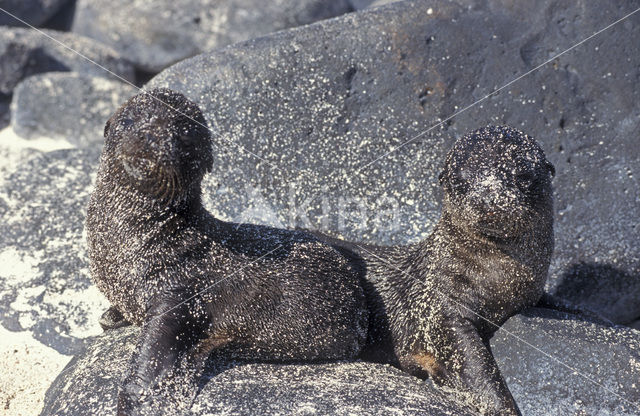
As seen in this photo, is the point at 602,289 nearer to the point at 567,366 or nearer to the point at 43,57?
the point at 567,366

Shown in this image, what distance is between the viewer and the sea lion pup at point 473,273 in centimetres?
423

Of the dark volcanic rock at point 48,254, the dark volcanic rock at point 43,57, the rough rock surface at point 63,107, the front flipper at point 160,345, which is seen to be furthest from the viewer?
the dark volcanic rock at point 43,57

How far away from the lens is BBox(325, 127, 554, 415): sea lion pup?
13.9 ft

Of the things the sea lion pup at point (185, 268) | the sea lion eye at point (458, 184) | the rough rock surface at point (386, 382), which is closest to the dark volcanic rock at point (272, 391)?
the rough rock surface at point (386, 382)

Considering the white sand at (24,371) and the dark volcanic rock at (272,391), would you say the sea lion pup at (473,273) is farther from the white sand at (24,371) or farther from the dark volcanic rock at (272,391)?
the white sand at (24,371)

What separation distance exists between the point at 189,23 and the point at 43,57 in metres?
2.23

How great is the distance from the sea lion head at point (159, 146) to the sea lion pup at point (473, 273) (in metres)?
1.48

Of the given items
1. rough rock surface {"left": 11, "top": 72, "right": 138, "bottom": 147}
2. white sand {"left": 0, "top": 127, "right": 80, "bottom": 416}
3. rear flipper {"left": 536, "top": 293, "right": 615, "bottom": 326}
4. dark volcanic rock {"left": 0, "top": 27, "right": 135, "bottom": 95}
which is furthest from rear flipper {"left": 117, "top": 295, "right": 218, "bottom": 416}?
dark volcanic rock {"left": 0, "top": 27, "right": 135, "bottom": 95}

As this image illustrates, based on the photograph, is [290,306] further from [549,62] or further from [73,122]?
[73,122]

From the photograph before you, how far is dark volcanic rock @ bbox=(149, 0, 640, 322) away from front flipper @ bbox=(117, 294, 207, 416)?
2.03m

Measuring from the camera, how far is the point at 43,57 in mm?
10320

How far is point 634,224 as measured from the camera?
625 cm

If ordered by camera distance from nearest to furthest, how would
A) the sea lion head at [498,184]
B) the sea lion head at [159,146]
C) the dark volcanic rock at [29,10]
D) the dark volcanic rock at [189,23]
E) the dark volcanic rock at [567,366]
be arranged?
the sea lion head at [159,146]
the sea lion head at [498,184]
the dark volcanic rock at [567,366]
the dark volcanic rock at [189,23]
the dark volcanic rock at [29,10]

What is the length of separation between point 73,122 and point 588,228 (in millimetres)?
5989
